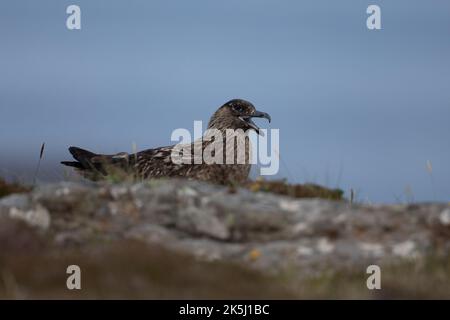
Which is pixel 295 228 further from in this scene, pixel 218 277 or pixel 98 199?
pixel 98 199

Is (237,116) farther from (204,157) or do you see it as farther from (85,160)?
(85,160)

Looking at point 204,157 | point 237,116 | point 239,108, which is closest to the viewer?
point 204,157

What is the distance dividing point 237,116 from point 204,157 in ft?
6.00

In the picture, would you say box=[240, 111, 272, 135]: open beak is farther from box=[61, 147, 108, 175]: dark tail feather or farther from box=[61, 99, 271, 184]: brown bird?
box=[61, 147, 108, 175]: dark tail feather

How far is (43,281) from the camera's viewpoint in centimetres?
1094

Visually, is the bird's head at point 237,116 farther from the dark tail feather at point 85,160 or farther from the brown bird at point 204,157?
the dark tail feather at point 85,160

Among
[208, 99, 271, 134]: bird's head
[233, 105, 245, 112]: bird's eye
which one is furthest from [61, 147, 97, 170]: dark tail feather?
[233, 105, 245, 112]: bird's eye

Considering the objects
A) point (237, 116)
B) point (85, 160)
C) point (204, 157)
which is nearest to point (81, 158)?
point (85, 160)

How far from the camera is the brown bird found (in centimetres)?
1730

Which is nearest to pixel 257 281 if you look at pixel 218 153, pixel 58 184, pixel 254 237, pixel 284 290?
pixel 284 290

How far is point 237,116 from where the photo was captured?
18984 mm

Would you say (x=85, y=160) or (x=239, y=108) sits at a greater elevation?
(x=239, y=108)
